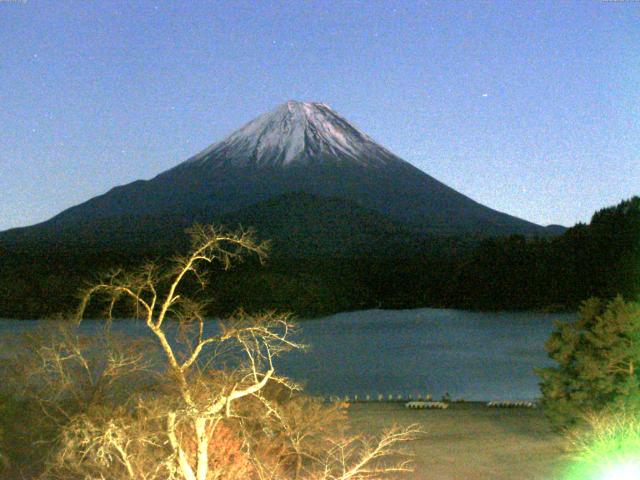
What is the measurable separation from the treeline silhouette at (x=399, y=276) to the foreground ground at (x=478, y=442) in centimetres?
2796

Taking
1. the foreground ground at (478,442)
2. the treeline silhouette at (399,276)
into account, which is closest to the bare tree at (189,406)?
the foreground ground at (478,442)

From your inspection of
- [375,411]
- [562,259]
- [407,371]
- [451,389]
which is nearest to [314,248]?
[562,259]

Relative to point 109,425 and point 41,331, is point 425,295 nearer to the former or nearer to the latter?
point 41,331

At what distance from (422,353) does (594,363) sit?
26805 millimetres

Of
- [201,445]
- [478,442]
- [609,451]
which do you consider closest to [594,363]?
[478,442]

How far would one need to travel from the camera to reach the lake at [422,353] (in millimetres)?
25000

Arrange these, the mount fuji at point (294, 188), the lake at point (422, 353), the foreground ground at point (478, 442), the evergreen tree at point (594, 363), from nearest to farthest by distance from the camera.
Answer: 1. the foreground ground at point (478, 442)
2. the evergreen tree at point (594, 363)
3. the lake at point (422, 353)
4. the mount fuji at point (294, 188)

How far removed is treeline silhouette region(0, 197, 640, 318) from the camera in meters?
44.7

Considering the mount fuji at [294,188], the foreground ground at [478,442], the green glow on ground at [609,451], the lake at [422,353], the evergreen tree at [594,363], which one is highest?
the mount fuji at [294,188]

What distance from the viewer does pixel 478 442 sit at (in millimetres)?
10500

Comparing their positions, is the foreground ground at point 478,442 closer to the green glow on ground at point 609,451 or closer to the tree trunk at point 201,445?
the green glow on ground at point 609,451

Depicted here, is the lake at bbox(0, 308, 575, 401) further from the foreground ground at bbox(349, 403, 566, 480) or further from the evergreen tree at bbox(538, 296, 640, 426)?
the evergreen tree at bbox(538, 296, 640, 426)

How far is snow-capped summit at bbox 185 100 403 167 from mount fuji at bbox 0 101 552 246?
80 millimetres

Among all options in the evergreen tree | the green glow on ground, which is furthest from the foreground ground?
the evergreen tree
